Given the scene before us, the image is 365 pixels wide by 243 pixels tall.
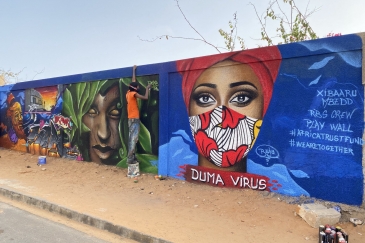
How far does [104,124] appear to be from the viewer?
7703mm

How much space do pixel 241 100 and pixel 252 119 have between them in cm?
41

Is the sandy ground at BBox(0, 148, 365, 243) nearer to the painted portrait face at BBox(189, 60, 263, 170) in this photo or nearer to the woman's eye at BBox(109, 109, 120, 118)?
the painted portrait face at BBox(189, 60, 263, 170)

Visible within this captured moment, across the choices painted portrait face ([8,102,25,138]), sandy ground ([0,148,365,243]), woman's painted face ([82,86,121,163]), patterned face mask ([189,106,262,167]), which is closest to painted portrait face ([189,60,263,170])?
patterned face mask ([189,106,262,167])

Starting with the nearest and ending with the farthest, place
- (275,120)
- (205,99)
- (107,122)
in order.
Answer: (275,120)
(205,99)
(107,122)

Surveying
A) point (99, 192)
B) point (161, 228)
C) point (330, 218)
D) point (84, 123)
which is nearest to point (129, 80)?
A: point (84, 123)

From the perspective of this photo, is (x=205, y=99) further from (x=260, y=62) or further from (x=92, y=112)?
(x=92, y=112)

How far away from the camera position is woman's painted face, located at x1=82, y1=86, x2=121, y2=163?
741 centimetres

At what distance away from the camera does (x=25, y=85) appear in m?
10.4

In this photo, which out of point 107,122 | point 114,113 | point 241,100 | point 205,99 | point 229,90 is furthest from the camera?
point 107,122

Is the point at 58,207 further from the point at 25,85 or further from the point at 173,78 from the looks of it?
the point at 25,85

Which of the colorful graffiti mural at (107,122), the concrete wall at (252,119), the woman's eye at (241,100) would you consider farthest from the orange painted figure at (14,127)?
the woman's eye at (241,100)

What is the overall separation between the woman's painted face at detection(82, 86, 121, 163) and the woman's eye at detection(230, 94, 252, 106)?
3.31m

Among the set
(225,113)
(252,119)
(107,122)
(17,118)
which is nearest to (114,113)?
(107,122)

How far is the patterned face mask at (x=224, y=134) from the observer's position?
508cm
